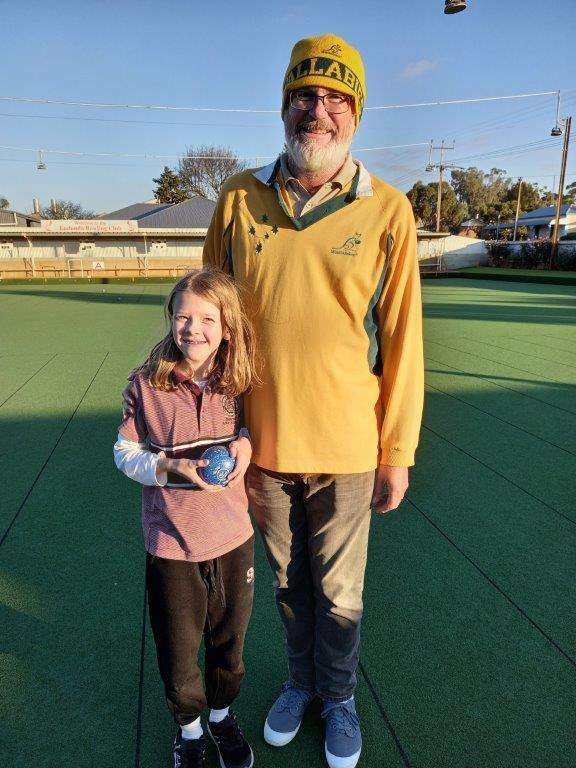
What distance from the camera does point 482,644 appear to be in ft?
7.01

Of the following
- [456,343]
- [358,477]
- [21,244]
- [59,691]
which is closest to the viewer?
[358,477]

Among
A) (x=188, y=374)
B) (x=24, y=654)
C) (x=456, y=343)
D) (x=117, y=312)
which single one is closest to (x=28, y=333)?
(x=117, y=312)

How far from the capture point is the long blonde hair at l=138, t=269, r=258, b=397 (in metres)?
1.49

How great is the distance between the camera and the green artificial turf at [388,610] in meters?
1.75

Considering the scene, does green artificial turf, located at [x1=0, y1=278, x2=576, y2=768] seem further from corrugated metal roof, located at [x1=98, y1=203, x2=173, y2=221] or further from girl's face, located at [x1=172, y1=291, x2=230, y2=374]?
corrugated metal roof, located at [x1=98, y1=203, x2=173, y2=221]

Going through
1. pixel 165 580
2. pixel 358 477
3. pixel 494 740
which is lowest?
pixel 494 740

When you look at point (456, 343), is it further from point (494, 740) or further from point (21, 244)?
point (21, 244)

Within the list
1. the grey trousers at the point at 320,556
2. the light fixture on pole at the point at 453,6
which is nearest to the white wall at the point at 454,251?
the light fixture on pole at the point at 453,6

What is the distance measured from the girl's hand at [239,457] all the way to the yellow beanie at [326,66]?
41.6 inches

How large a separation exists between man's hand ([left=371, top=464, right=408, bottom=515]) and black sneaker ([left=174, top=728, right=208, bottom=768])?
939mm

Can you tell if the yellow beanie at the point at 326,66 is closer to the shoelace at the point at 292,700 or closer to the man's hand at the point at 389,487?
the man's hand at the point at 389,487

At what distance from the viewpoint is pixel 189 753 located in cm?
162

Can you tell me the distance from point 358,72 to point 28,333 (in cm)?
913

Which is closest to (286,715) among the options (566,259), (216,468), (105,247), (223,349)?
(216,468)
